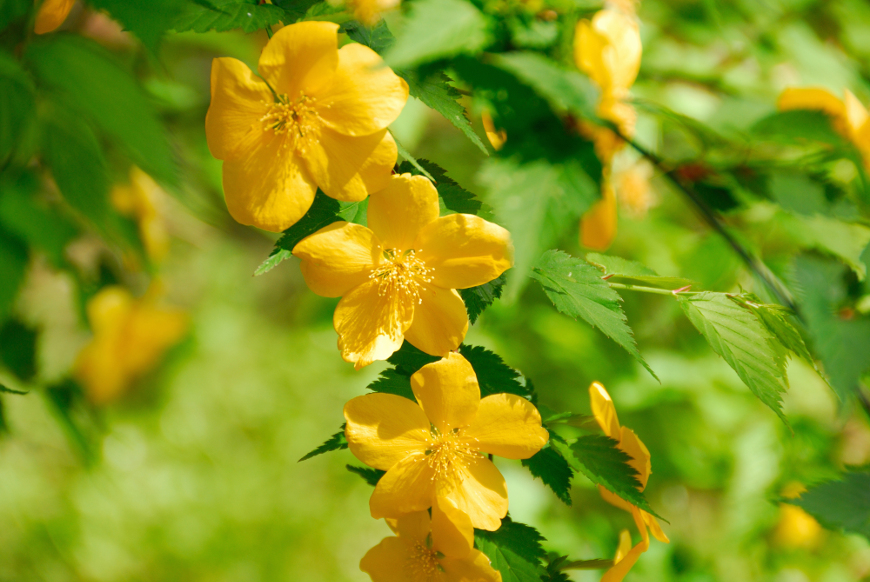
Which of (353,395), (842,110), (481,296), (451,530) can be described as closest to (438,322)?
(481,296)

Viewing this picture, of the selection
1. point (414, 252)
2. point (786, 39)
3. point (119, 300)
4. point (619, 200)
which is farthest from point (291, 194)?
point (119, 300)

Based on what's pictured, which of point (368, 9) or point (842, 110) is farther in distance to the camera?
point (842, 110)

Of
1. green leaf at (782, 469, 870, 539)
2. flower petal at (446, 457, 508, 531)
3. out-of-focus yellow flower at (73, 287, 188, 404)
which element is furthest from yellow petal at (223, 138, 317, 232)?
out-of-focus yellow flower at (73, 287, 188, 404)

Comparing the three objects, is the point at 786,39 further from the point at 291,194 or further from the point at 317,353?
the point at 317,353

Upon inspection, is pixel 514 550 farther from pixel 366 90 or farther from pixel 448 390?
pixel 366 90

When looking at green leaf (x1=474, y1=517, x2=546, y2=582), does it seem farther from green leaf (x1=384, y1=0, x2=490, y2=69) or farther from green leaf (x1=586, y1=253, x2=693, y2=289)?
green leaf (x1=384, y1=0, x2=490, y2=69)
